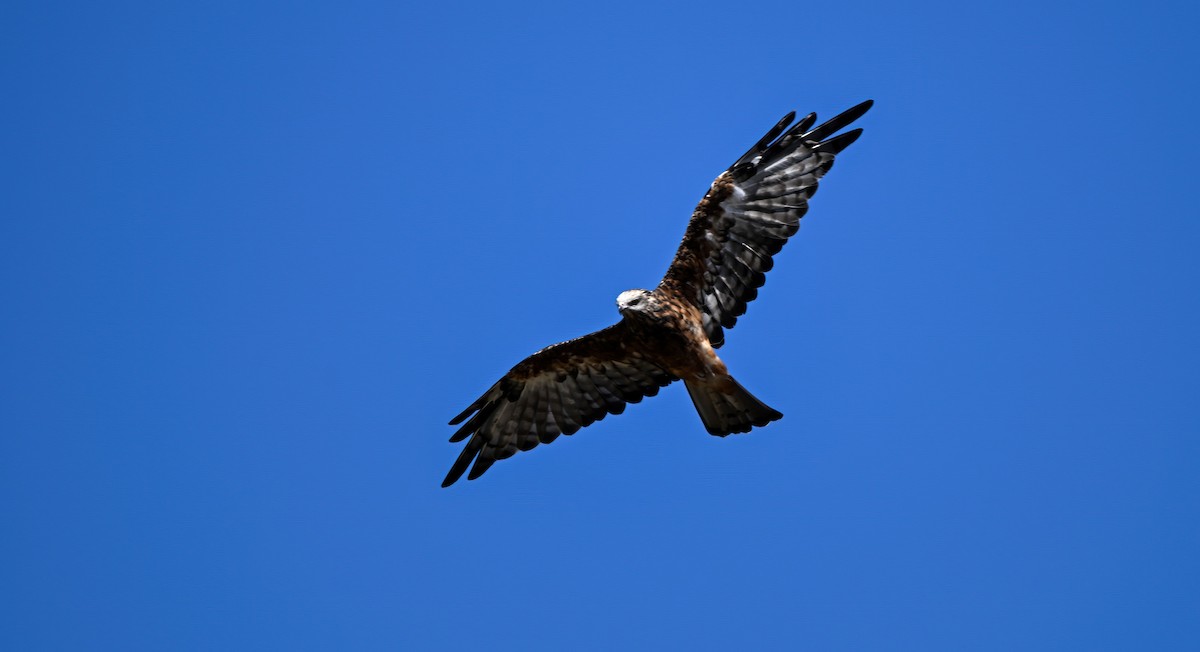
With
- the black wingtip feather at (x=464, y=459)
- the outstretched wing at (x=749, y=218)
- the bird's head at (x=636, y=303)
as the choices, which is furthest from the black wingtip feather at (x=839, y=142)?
the black wingtip feather at (x=464, y=459)

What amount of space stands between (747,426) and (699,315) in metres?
1.06

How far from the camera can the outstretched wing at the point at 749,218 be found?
12297 millimetres

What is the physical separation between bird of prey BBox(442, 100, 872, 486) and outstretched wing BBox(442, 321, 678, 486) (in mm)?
22

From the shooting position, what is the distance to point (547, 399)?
42.8ft

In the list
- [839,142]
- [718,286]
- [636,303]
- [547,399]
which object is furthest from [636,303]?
[839,142]

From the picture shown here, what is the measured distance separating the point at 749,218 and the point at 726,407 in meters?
1.65

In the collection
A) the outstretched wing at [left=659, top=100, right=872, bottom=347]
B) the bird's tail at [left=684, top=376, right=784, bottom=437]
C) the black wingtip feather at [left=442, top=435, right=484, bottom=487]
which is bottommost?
the bird's tail at [left=684, top=376, right=784, bottom=437]

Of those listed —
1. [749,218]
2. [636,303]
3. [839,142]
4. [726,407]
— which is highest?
[839,142]

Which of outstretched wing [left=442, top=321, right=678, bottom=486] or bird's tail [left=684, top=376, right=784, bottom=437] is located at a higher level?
outstretched wing [left=442, top=321, right=678, bottom=486]

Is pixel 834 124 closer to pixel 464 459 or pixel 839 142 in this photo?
pixel 839 142

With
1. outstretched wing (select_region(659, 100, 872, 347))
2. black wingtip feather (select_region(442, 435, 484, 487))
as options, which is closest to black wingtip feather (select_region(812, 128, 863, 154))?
outstretched wing (select_region(659, 100, 872, 347))

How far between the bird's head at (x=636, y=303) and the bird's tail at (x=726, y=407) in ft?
2.71

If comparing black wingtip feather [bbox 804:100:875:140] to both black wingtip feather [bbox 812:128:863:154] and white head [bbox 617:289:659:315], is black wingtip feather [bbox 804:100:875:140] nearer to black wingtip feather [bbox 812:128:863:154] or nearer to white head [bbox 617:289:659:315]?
black wingtip feather [bbox 812:128:863:154]

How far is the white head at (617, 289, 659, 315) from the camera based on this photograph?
11.9 m
